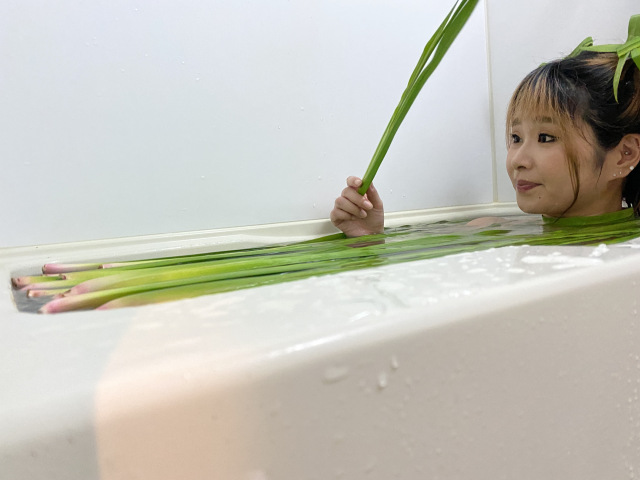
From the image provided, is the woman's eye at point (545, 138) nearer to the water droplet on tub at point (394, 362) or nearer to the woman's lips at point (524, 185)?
the woman's lips at point (524, 185)

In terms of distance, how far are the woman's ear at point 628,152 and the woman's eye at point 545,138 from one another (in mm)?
148

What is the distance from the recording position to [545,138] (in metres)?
1.01

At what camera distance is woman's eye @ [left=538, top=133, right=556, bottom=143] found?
998 mm

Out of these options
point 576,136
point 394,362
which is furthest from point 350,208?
point 394,362

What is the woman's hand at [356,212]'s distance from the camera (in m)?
1.01

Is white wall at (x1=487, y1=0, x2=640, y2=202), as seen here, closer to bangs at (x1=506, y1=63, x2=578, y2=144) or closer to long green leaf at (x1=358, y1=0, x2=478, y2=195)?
bangs at (x1=506, y1=63, x2=578, y2=144)

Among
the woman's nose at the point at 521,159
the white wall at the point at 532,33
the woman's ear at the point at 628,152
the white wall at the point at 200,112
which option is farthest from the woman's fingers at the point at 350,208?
the white wall at the point at 532,33

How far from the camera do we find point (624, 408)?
0.37 metres

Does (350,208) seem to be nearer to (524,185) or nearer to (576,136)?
(524,185)

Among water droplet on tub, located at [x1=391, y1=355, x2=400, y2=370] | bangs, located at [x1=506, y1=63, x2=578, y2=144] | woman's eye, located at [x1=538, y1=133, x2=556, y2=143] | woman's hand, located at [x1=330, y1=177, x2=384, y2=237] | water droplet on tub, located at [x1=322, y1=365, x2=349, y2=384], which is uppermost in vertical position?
bangs, located at [x1=506, y1=63, x2=578, y2=144]

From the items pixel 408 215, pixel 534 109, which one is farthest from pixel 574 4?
pixel 408 215

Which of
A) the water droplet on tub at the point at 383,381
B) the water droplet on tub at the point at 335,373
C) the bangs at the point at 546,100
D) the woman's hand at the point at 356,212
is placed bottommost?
the woman's hand at the point at 356,212

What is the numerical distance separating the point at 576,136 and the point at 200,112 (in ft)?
2.64

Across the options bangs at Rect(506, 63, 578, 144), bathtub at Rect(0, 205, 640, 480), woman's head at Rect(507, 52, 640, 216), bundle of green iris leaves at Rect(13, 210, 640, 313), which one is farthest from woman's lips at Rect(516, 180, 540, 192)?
bathtub at Rect(0, 205, 640, 480)
